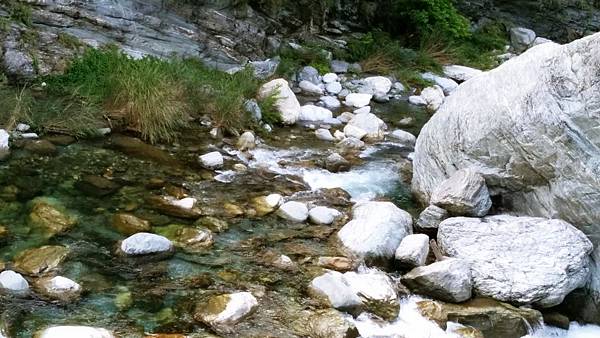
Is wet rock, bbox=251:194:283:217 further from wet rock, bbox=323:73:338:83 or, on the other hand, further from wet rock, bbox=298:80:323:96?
wet rock, bbox=323:73:338:83

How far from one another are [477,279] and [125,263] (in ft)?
7.63

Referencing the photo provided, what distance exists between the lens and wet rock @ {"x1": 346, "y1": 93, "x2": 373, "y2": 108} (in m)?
9.31

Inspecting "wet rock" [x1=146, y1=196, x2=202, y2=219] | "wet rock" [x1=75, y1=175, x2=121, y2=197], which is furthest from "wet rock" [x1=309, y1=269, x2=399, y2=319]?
"wet rock" [x1=75, y1=175, x2=121, y2=197]

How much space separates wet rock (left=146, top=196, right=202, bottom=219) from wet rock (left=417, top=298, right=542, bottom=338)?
1.91 meters

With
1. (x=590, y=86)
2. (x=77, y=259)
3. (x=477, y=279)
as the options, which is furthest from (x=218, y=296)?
(x=590, y=86)

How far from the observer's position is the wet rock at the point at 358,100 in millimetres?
9313

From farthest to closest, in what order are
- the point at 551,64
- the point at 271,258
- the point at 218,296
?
the point at 551,64 < the point at 271,258 < the point at 218,296

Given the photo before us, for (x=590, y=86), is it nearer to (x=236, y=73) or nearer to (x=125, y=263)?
(x=125, y=263)

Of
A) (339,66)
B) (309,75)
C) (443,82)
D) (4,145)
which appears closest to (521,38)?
(443,82)

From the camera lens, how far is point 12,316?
329 centimetres

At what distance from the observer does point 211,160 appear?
6086 mm

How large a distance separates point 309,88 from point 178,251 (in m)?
5.70

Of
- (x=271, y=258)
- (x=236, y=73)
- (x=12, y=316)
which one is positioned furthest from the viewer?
(x=236, y=73)

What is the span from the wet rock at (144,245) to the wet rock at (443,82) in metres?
7.63
